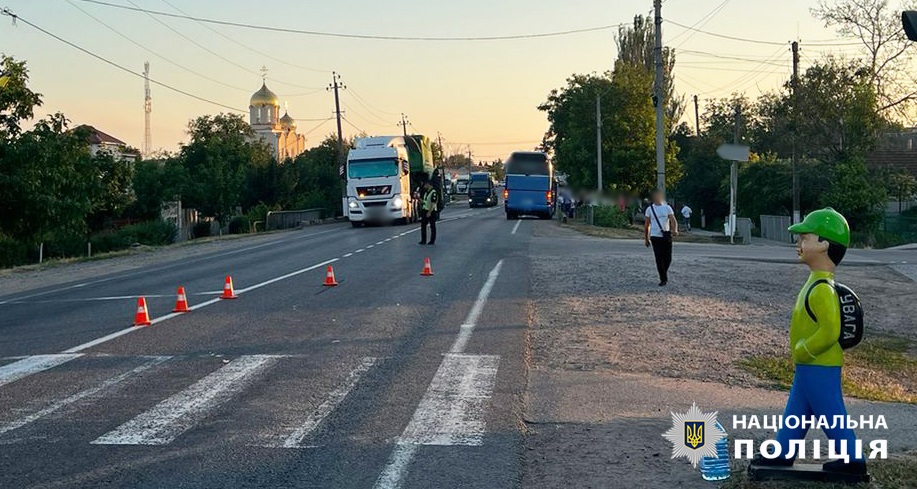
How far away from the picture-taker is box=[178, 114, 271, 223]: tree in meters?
58.8

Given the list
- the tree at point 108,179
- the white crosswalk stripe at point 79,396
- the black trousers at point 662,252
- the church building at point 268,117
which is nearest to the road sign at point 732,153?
the black trousers at point 662,252

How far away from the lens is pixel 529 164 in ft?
175

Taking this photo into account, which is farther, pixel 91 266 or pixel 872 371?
pixel 91 266

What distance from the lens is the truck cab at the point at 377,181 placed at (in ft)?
139

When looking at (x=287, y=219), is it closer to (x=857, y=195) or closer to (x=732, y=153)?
(x=857, y=195)

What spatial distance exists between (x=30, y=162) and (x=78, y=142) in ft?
10.5

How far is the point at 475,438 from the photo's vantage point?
673cm

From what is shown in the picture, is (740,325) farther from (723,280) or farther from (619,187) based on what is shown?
(619,187)

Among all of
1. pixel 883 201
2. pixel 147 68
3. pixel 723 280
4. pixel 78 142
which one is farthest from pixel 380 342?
pixel 147 68

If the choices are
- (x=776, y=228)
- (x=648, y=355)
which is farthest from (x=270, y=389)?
(x=776, y=228)

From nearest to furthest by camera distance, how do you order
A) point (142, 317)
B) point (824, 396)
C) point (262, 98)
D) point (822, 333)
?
1. point (822, 333)
2. point (824, 396)
3. point (142, 317)
4. point (262, 98)

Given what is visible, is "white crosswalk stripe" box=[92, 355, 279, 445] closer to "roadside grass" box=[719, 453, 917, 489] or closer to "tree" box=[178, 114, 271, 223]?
"roadside grass" box=[719, 453, 917, 489]

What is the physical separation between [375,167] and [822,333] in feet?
124

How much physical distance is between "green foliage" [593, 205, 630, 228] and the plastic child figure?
4418cm
